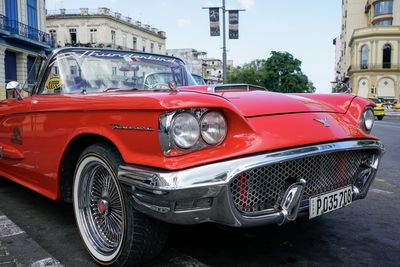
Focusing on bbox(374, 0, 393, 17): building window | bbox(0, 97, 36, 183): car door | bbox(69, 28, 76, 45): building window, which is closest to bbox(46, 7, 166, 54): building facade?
bbox(69, 28, 76, 45): building window

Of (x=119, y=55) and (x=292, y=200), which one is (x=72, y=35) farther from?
(x=292, y=200)

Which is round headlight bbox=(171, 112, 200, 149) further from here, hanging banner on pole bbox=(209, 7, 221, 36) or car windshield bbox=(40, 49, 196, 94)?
hanging banner on pole bbox=(209, 7, 221, 36)

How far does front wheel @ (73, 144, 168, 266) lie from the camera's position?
225 centimetres

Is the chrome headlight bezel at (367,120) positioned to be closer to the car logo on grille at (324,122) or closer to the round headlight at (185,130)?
the car logo on grille at (324,122)

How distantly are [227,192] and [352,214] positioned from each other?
2.07 metres

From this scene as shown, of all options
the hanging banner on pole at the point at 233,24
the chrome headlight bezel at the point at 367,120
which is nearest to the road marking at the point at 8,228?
the chrome headlight bezel at the point at 367,120

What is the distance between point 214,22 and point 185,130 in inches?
601

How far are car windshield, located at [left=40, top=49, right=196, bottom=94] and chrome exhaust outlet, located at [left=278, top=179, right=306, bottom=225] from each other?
161 cm

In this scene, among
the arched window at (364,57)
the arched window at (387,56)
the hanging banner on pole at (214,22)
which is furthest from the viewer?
the arched window at (364,57)

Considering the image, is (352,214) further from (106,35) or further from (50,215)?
(106,35)

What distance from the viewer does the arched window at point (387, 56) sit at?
53.0 metres

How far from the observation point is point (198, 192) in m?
1.97

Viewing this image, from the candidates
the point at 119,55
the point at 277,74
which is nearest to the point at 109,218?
the point at 119,55

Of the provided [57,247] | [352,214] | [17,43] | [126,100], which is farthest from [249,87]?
[17,43]
